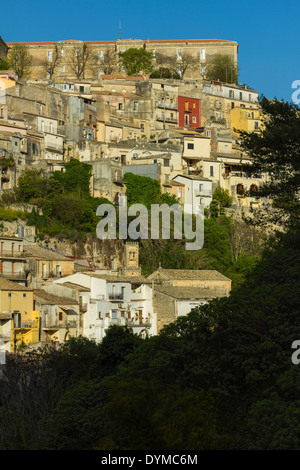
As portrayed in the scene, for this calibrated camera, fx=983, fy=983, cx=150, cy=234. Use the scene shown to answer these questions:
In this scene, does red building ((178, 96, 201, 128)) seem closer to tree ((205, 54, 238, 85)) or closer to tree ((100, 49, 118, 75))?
tree ((205, 54, 238, 85))

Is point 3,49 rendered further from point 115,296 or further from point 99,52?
point 115,296

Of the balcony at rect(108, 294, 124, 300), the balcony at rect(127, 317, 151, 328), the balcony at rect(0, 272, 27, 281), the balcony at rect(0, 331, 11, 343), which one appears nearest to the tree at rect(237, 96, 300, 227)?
the balcony at rect(0, 331, 11, 343)

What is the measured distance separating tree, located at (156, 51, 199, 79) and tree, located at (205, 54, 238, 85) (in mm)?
1893

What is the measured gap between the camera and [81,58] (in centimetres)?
11094

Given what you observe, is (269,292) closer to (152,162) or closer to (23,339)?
(23,339)

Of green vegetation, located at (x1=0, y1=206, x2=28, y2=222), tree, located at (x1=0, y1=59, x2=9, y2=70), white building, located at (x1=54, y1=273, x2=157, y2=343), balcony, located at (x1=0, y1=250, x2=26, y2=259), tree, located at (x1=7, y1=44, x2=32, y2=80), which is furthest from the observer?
tree, located at (x1=7, y1=44, x2=32, y2=80)

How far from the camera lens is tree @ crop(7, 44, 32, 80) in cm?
10644

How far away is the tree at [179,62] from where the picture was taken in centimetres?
11094

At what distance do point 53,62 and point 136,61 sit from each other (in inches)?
392

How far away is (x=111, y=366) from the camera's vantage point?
33094mm

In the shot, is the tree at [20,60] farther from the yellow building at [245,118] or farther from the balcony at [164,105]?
the yellow building at [245,118]

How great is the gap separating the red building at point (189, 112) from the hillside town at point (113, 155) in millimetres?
122
